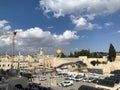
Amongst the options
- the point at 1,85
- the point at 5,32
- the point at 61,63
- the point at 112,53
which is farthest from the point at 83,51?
the point at 1,85

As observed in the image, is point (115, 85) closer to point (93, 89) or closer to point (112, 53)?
point (93, 89)

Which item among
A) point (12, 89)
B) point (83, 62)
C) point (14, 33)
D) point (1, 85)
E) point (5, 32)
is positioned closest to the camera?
point (1, 85)

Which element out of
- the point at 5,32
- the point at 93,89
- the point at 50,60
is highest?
the point at 5,32

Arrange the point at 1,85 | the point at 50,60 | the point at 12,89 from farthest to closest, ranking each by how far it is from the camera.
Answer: the point at 50,60, the point at 12,89, the point at 1,85

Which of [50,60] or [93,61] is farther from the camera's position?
[50,60]

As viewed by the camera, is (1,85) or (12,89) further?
(12,89)

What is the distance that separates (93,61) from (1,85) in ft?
210

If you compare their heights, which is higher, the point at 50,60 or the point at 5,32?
the point at 5,32

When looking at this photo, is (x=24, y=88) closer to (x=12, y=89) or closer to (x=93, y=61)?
(x=12, y=89)

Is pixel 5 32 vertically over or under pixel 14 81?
over

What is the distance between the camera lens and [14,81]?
92.5 feet

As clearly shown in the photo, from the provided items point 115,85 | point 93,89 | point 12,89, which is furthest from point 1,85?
point 115,85

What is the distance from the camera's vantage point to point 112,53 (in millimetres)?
78500

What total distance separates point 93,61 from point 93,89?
192ft
